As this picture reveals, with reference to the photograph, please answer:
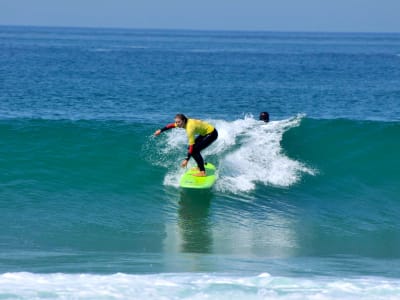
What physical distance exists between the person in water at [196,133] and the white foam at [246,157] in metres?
0.92

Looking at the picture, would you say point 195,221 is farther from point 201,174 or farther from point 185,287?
point 185,287

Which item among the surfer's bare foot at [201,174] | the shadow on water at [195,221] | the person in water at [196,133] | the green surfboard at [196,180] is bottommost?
the shadow on water at [195,221]

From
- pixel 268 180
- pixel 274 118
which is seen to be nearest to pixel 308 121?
pixel 268 180

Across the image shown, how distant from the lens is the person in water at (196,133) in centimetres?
1404

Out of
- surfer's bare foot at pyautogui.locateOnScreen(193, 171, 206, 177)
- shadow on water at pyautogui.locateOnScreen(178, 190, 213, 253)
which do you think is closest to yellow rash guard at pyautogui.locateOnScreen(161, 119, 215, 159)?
surfer's bare foot at pyautogui.locateOnScreen(193, 171, 206, 177)

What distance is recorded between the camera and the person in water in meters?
14.0

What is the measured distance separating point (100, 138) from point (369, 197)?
23.2 feet

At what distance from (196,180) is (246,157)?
7.45 feet

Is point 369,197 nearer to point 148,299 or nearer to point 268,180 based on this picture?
point 268,180

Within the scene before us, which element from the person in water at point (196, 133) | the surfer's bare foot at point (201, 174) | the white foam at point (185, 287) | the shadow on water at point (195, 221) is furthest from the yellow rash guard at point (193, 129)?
the white foam at point (185, 287)

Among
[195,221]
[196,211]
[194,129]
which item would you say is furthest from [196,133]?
[195,221]

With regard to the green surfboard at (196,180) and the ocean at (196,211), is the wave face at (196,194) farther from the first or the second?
the green surfboard at (196,180)

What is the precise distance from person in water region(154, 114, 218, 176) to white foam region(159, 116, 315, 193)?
0.92 metres

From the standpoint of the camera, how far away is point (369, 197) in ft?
51.7
